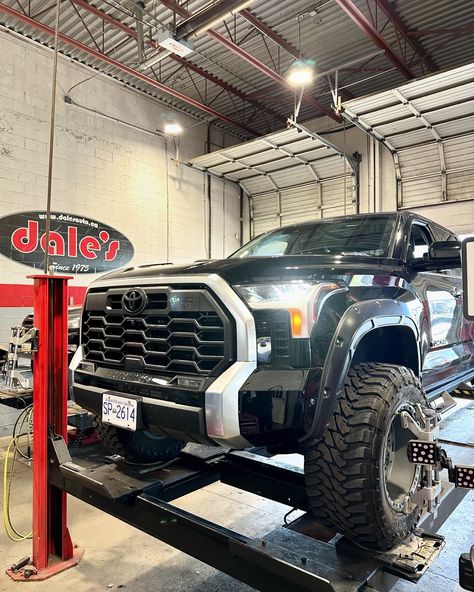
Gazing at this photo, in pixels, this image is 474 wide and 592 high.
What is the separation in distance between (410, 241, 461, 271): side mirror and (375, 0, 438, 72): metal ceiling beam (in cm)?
466

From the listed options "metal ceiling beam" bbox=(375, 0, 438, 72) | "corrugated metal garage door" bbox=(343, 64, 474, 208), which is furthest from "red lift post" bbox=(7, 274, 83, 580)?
"metal ceiling beam" bbox=(375, 0, 438, 72)

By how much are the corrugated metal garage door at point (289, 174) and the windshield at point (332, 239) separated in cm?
439

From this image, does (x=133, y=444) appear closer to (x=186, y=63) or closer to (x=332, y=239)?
(x=332, y=239)

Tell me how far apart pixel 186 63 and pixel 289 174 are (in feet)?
9.55

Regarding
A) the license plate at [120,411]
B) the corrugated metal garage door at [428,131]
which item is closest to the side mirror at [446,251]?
the license plate at [120,411]

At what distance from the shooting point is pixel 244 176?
9508 millimetres

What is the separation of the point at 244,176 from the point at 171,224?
2086 millimetres

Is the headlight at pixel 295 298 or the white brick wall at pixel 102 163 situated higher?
the white brick wall at pixel 102 163

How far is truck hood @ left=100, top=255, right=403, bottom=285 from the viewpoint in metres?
1.79

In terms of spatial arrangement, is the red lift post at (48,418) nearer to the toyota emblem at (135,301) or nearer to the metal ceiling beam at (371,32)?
the toyota emblem at (135,301)

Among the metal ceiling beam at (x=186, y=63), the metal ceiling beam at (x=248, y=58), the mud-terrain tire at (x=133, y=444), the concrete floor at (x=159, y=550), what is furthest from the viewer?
the metal ceiling beam at (x=186, y=63)

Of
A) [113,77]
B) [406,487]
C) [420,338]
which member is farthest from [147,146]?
[406,487]

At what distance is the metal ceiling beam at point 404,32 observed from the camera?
5766 millimetres

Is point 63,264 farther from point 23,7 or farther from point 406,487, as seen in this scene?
point 406,487
